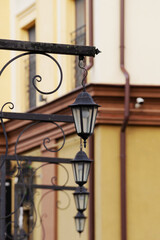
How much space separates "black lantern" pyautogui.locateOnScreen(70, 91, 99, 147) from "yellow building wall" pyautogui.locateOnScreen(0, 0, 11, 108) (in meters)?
13.9

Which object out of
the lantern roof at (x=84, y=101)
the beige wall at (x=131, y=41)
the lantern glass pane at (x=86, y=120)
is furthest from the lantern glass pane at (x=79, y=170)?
the beige wall at (x=131, y=41)

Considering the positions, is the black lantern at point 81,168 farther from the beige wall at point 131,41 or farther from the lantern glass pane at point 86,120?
the beige wall at point 131,41

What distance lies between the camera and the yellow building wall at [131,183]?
17.6 m

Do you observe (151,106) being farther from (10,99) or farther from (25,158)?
(10,99)

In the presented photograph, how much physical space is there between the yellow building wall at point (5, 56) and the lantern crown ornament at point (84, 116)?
1386 cm

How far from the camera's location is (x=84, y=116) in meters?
10.1

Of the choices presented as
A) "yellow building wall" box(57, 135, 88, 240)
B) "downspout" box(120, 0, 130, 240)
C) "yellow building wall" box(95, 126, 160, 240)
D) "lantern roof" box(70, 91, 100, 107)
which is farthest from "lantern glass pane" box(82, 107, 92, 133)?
"yellow building wall" box(57, 135, 88, 240)

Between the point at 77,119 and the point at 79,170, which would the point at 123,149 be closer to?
the point at 79,170

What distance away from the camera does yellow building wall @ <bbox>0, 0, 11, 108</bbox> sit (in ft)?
79.3

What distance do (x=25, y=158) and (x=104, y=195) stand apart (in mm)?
2205

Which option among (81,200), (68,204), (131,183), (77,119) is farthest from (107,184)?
(77,119)

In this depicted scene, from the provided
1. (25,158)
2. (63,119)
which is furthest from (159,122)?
(63,119)

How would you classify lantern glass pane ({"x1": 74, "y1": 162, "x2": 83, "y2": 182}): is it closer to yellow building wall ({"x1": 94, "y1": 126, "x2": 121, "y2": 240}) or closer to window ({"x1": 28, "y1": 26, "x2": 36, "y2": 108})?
yellow building wall ({"x1": 94, "y1": 126, "x2": 121, "y2": 240})

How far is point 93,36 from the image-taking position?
18.3m
